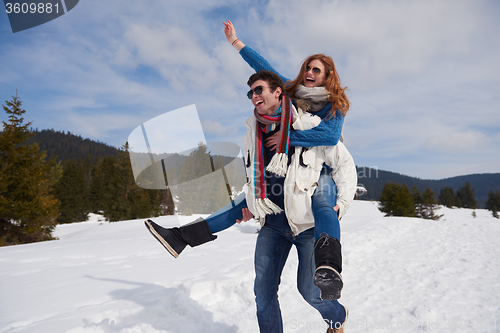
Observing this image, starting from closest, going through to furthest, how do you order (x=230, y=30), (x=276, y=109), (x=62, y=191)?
(x=276, y=109) < (x=230, y=30) < (x=62, y=191)

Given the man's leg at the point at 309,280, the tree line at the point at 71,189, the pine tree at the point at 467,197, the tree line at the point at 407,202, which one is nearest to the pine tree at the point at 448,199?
the pine tree at the point at 467,197

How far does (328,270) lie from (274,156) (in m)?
0.79

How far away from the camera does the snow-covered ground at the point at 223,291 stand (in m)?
2.75

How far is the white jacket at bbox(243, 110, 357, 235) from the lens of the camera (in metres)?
1.83

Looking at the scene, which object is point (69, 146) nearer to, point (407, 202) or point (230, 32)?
point (407, 202)

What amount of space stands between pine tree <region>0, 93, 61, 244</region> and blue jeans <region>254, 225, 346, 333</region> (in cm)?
1778

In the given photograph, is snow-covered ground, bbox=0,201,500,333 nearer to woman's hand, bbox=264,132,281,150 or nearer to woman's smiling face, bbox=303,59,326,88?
woman's hand, bbox=264,132,281,150

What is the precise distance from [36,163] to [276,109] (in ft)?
64.0

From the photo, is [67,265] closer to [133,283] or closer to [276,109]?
[133,283]

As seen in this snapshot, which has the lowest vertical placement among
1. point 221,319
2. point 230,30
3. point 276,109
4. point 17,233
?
point 17,233

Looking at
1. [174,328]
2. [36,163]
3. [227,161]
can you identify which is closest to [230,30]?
[227,161]

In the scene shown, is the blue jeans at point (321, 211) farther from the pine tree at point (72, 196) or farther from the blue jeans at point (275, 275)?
the pine tree at point (72, 196)

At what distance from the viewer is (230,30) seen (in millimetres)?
2582

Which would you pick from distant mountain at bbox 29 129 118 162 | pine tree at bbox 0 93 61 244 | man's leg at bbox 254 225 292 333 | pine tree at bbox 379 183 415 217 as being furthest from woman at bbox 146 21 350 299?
distant mountain at bbox 29 129 118 162
